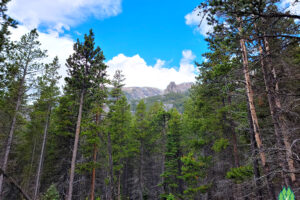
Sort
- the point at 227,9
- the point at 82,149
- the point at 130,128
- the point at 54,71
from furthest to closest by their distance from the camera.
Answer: the point at 130,128
the point at 54,71
the point at 82,149
the point at 227,9

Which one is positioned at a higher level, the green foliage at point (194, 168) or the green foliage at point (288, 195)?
the green foliage at point (288, 195)

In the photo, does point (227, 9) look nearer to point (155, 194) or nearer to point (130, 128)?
point (130, 128)

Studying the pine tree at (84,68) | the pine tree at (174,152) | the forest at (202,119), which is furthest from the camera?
the pine tree at (174,152)

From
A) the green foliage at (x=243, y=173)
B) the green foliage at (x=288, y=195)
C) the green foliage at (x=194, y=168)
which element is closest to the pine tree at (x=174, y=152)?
the green foliage at (x=194, y=168)

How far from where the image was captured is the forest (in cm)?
520

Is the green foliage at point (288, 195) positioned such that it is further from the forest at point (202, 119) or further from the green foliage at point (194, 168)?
the green foliage at point (194, 168)

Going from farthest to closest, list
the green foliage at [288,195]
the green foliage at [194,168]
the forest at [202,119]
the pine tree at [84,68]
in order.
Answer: the green foliage at [194,168]
the pine tree at [84,68]
the forest at [202,119]
the green foliage at [288,195]

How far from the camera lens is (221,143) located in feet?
38.9

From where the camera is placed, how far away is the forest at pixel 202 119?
17.1 ft

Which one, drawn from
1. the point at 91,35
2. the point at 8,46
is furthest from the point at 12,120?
the point at 91,35

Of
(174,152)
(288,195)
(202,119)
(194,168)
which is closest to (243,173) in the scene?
(202,119)

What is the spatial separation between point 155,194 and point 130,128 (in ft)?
31.8

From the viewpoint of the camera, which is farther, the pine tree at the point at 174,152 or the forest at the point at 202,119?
the pine tree at the point at 174,152

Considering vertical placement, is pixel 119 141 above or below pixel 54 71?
below
